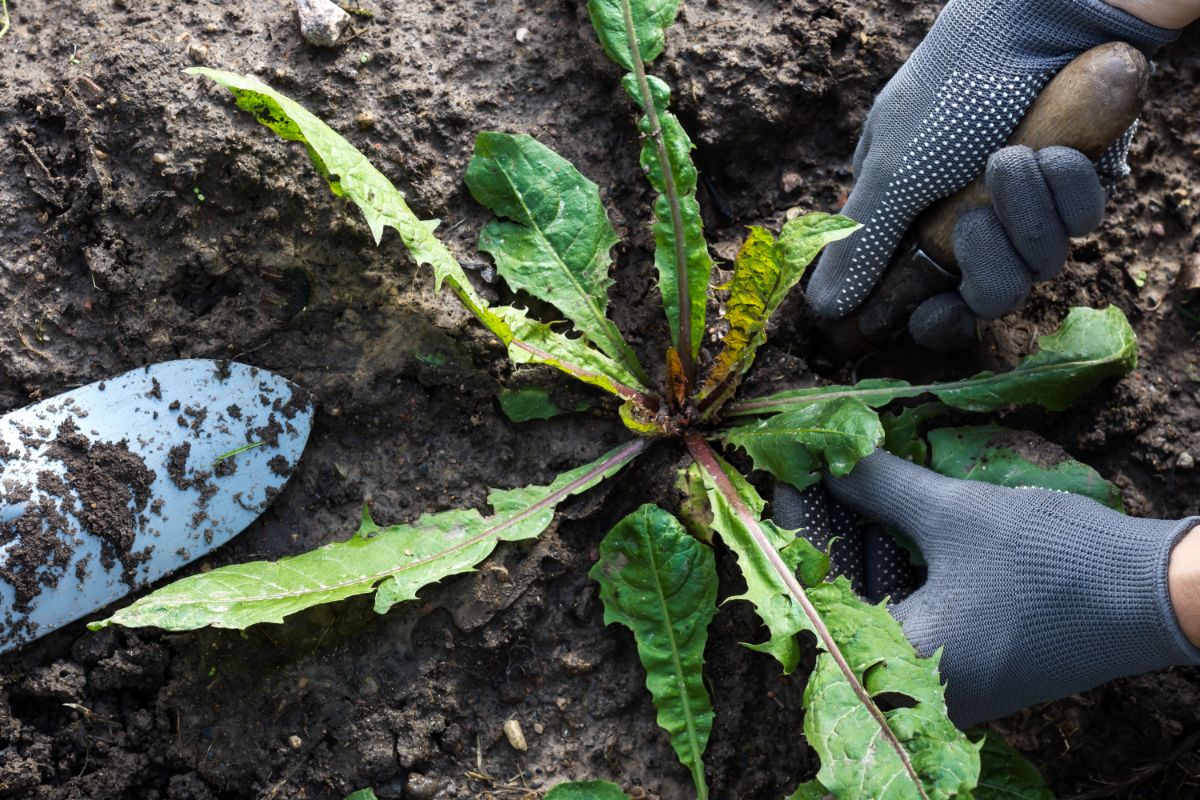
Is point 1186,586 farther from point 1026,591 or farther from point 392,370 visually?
point 392,370

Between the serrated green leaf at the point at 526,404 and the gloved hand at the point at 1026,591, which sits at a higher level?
the serrated green leaf at the point at 526,404

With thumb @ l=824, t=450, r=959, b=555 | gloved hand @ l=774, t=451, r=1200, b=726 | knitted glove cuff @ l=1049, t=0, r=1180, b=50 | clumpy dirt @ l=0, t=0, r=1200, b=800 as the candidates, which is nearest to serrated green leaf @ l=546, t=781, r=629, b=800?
clumpy dirt @ l=0, t=0, r=1200, b=800

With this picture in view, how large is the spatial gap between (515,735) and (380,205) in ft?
3.47

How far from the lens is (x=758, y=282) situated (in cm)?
191

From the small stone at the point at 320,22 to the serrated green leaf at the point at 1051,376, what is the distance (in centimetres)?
124

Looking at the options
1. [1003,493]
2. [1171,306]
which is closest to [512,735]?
[1003,493]

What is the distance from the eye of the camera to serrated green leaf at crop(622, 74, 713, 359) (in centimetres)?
199

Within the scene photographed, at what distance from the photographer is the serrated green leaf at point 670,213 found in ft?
6.51

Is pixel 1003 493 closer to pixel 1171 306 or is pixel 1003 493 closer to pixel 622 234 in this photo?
pixel 1171 306

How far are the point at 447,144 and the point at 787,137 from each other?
0.79 m

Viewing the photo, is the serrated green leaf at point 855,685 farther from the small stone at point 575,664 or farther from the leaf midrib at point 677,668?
the small stone at point 575,664

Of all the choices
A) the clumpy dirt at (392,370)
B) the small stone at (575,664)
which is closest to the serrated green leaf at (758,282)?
the clumpy dirt at (392,370)

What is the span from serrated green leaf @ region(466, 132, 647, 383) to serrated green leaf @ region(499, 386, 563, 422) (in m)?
0.16

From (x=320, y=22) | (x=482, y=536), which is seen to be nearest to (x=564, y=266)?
(x=482, y=536)
